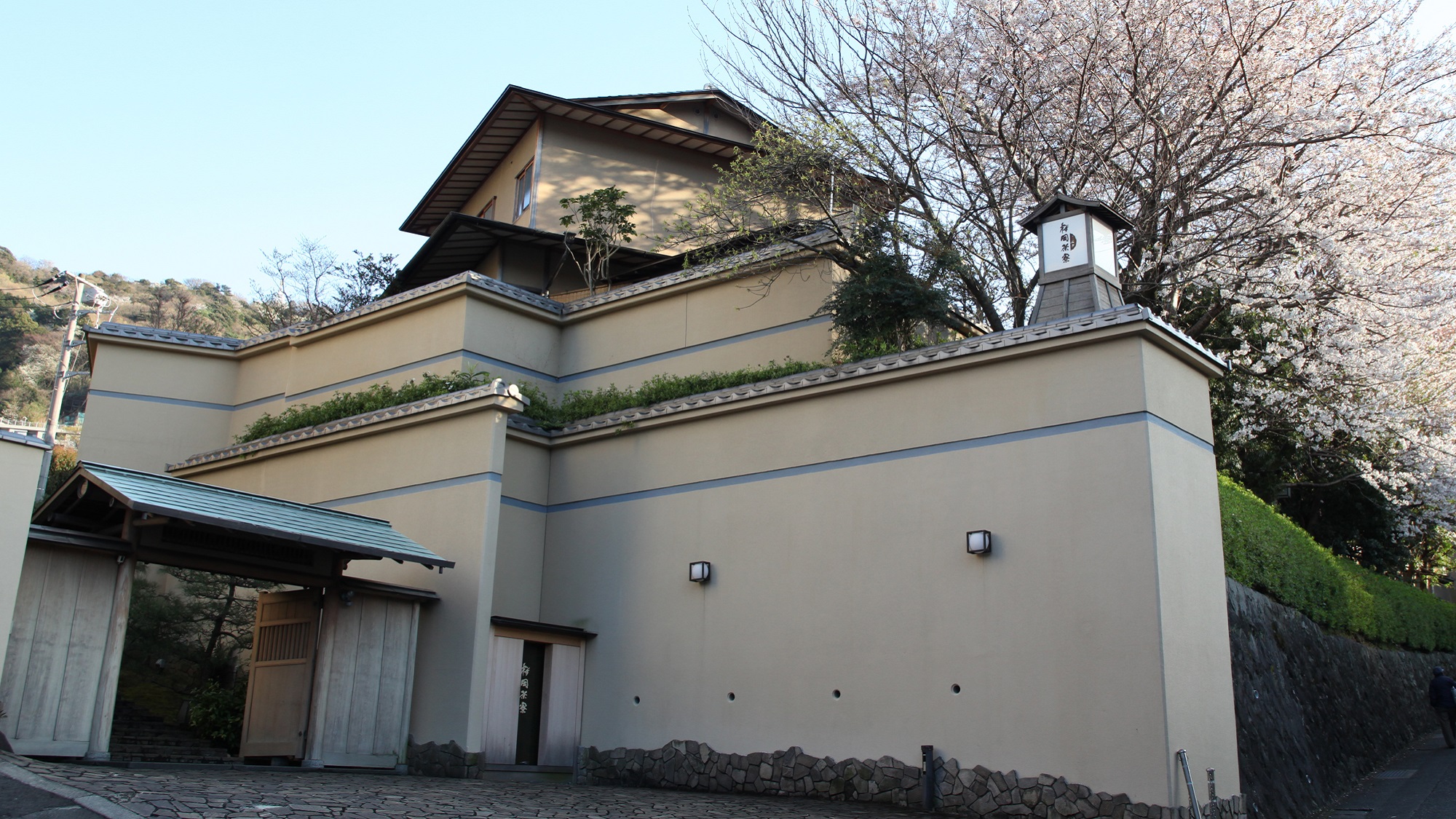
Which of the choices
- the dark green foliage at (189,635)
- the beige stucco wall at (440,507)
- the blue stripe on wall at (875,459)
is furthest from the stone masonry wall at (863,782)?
the dark green foliage at (189,635)

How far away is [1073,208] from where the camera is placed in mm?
12141

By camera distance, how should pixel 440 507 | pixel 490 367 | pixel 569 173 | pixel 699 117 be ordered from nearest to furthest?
pixel 440 507, pixel 490 367, pixel 569 173, pixel 699 117

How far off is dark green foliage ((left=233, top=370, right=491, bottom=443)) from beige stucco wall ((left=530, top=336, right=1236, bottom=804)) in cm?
353

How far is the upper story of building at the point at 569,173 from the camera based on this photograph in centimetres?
2189

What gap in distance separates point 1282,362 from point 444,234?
15990mm

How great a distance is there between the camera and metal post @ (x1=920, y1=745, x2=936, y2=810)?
10.5 meters

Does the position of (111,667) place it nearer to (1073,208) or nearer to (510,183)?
(1073,208)

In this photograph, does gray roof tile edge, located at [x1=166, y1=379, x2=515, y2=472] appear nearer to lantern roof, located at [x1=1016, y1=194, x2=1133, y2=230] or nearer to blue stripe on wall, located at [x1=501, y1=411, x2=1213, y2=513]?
blue stripe on wall, located at [x1=501, y1=411, x2=1213, y2=513]

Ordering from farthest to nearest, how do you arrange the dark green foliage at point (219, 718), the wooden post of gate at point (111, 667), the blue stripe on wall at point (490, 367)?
the blue stripe on wall at point (490, 367) < the dark green foliage at point (219, 718) < the wooden post of gate at point (111, 667)

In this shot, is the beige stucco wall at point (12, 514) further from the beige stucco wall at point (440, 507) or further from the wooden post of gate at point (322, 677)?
the beige stucco wall at point (440, 507)

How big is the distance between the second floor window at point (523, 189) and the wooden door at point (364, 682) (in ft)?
38.4

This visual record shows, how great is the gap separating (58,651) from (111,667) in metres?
0.50

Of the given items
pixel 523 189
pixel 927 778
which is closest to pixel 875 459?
pixel 927 778

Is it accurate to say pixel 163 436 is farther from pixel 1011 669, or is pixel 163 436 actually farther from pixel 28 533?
pixel 1011 669
